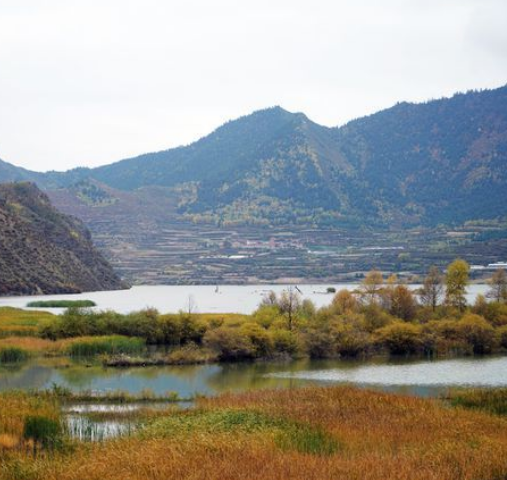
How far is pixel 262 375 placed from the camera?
42.1m

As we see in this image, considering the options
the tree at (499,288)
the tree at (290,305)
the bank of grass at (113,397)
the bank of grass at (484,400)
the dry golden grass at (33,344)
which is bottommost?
the bank of grass at (113,397)

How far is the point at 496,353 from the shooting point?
52438 millimetres

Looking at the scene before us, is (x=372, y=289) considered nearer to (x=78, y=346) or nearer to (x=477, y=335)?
(x=477, y=335)

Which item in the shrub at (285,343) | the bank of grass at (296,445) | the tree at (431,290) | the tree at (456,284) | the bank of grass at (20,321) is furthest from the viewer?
the tree at (431,290)

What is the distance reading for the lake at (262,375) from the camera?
37375 mm

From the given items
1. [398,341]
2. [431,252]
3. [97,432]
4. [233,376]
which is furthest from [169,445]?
[431,252]

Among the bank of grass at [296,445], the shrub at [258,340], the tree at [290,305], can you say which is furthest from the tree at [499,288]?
the bank of grass at [296,445]

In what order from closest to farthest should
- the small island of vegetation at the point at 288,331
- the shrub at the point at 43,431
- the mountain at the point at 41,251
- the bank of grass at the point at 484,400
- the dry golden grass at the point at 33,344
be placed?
the shrub at the point at 43,431
the bank of grass at the point at 484,400
the dry golden grass at the point at 33,344
the small island of vegetation at the point at 288,331
the mountain at the point at 41,251

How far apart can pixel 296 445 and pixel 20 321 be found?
37.7 m

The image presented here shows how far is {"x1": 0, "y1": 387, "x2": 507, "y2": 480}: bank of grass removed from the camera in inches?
725

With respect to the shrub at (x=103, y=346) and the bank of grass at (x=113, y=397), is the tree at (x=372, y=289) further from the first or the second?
the bank of grass at (x=113, y=397)

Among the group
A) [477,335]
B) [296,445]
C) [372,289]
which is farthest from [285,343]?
[296,445]

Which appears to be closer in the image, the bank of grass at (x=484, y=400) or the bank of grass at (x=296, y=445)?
the bank of grass at (x=296, y=445)

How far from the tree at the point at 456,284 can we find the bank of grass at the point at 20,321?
2541cm
